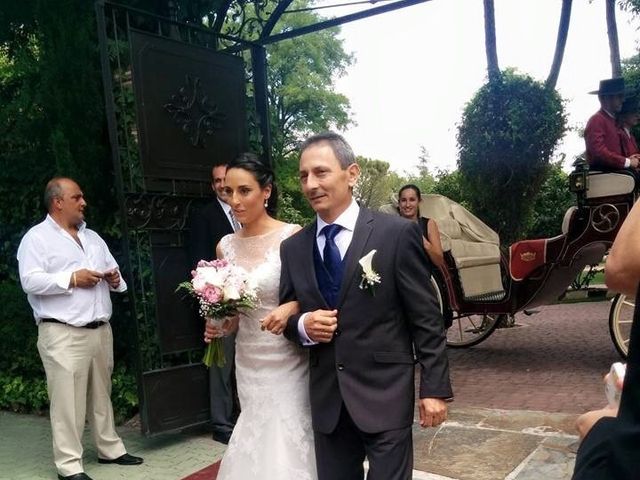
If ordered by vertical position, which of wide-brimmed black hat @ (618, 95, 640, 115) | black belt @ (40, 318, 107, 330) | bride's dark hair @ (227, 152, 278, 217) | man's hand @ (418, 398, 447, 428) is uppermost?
wide-brimmed black hat @ (618, 95, 640, 115)

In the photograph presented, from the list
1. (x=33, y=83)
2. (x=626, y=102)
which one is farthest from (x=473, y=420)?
(x=33, y=83)

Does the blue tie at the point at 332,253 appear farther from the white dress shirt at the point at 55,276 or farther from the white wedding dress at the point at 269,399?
the white dress shirt at the point at 55,276

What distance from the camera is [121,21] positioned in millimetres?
6098

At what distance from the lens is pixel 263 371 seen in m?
3.27

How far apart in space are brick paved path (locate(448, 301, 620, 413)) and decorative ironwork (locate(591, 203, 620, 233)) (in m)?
1.48

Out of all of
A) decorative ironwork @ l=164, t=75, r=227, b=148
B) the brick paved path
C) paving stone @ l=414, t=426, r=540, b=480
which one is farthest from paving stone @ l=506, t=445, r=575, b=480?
decorative ironwork @ l=164, t=75, r=227, b=148

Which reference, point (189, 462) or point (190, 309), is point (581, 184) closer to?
point (190, 309)

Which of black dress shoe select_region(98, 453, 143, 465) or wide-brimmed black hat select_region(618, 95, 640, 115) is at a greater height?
wide-brimmed black hat select_region(618, 95, 640, 115)

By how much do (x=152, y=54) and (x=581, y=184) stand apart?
406 cm

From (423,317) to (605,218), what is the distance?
4.18 meters

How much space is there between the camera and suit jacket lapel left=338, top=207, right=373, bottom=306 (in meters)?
2.64

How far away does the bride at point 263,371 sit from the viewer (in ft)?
10.4

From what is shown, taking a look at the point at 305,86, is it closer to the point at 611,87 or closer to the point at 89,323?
the point at 611,87

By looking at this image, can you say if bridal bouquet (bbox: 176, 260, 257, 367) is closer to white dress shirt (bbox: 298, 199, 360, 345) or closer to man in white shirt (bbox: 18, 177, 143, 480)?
white dress shirt (bbox: 298, 199, 360, 345)
